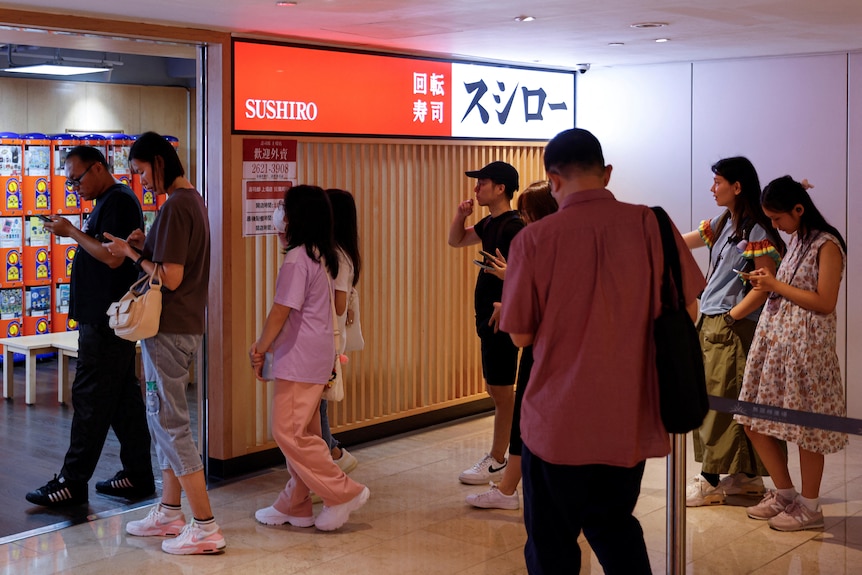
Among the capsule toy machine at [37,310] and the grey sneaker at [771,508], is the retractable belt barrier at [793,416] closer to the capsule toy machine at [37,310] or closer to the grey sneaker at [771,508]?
the grey sneaker at [771,508]

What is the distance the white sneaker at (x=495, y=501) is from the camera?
5.01 meters

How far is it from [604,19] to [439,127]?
1.74m

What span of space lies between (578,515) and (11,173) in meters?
7.80

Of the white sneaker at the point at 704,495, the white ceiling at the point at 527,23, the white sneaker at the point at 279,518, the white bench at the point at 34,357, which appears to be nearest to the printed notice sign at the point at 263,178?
the white ceiling at the point at 527,23

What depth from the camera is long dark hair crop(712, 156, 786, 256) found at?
4797 mm

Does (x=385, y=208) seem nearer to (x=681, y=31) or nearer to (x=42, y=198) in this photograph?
(x=681, y=31)

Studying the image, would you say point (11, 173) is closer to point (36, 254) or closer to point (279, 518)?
point (36, 254)

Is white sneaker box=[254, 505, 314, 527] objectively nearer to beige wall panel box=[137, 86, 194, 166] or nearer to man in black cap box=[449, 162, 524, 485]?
man in black cap box=[449, 162, 524, 485]

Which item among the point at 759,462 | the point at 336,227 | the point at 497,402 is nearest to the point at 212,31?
the point at 336,227

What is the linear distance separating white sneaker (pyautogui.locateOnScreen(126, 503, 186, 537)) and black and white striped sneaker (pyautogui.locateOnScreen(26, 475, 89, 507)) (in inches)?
23.7

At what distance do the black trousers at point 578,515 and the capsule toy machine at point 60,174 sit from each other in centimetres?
757

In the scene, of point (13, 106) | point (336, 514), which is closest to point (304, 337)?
point (336, 514)

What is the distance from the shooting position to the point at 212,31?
5.34 metres

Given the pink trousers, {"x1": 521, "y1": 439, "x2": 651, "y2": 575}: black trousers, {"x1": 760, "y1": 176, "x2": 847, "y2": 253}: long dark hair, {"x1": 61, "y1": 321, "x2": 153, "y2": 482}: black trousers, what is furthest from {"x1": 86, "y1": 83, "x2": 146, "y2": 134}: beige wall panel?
{"x1": 521, "y1": 439, "x2": 651, "y2": 575}: black trousers
